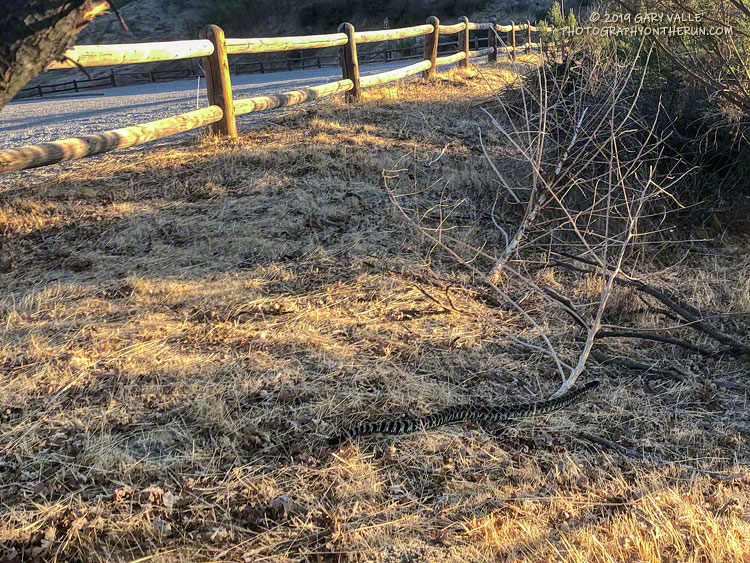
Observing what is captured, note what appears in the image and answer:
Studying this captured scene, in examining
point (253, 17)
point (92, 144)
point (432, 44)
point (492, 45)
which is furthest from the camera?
point (253, 17)

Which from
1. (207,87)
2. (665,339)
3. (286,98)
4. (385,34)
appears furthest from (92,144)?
(385,34)

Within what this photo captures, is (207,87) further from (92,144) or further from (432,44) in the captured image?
(432,44)

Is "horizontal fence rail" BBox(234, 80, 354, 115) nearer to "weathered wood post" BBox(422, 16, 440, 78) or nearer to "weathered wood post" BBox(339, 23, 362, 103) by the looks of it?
"weathered wood post" BBox(339, 23, 362, 103)

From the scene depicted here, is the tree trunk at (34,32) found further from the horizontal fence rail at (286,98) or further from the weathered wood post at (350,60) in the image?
the weathered wood post at (350,60)

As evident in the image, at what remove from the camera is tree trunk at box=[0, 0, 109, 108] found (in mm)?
1920

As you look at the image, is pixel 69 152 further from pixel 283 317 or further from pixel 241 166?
pixel 283 317

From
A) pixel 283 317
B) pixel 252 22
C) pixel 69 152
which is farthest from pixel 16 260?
pixel 252 22

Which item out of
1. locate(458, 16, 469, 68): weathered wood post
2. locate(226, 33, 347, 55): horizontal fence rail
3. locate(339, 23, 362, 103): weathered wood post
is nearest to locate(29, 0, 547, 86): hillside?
locate(458, 16, 469, 68): weathered wood post

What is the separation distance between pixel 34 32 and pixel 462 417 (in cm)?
268

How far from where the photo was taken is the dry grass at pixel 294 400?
264cm

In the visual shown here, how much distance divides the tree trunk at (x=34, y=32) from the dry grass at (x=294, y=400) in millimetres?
1791

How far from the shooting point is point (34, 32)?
1949mm

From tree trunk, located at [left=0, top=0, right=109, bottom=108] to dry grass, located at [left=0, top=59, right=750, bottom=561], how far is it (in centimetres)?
179

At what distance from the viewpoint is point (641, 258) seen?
609 centimetres
